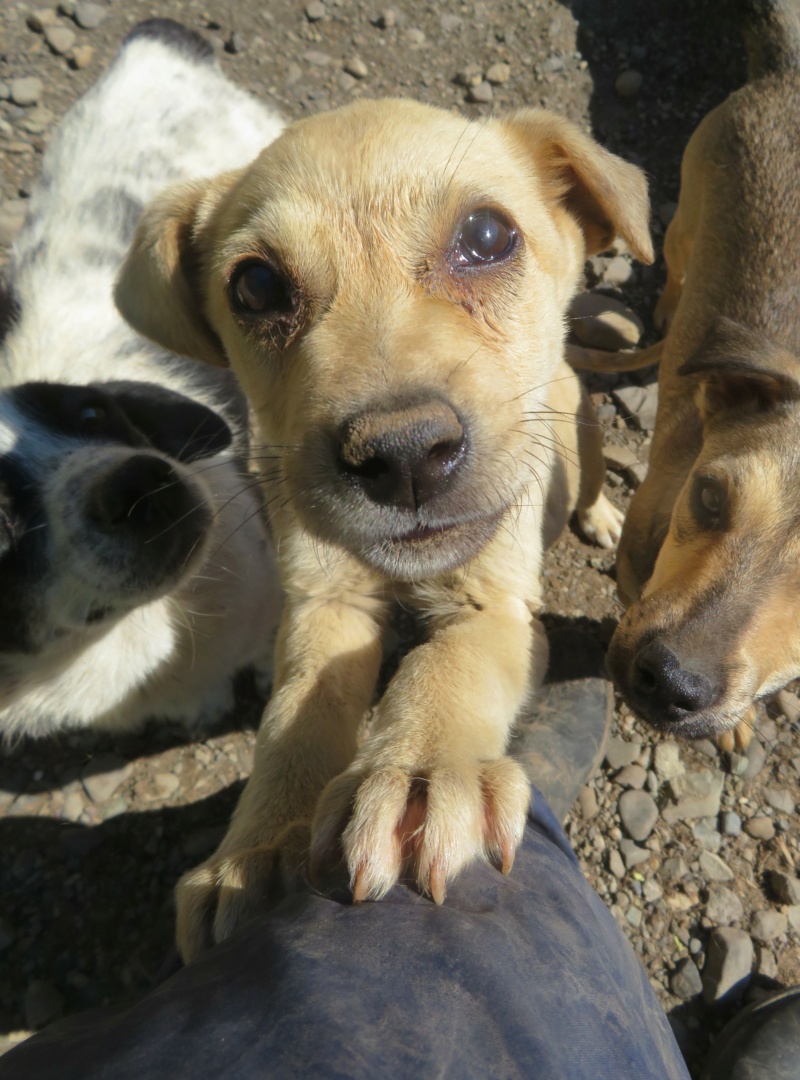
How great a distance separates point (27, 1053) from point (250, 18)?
558cm

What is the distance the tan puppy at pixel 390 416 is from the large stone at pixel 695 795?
1.22 metres

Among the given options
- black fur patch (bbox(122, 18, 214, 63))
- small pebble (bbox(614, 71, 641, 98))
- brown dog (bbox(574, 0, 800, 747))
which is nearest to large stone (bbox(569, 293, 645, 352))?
brown dog (bbox(574, 0, 800, 747))

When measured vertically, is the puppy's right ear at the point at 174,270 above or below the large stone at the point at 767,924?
above

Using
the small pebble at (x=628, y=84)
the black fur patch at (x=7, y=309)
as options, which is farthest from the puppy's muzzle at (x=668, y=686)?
the small pebble at (x=628, y=84)

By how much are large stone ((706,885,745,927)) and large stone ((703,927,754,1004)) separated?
7 centimetres

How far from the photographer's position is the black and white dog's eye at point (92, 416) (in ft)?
8.51

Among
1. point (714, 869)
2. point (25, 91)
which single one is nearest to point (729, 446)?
point (714, 869)

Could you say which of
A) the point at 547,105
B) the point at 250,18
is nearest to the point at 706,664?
the point at 547,105

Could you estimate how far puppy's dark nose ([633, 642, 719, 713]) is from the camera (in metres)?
2.08

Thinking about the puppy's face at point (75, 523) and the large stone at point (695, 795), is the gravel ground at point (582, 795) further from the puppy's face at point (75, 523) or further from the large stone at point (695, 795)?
the puppy's face at point (75, 523)

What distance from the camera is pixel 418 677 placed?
6.58ft

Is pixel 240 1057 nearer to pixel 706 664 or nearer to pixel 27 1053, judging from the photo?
pixel 27 1053

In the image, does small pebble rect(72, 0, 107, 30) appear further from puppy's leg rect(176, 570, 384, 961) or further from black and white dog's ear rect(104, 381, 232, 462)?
puppy's leg rect(176, 570, 384, 961)

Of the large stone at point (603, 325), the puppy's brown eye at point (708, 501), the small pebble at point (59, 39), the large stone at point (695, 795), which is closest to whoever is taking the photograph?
the puppy's brown eye at point (708, 501)
